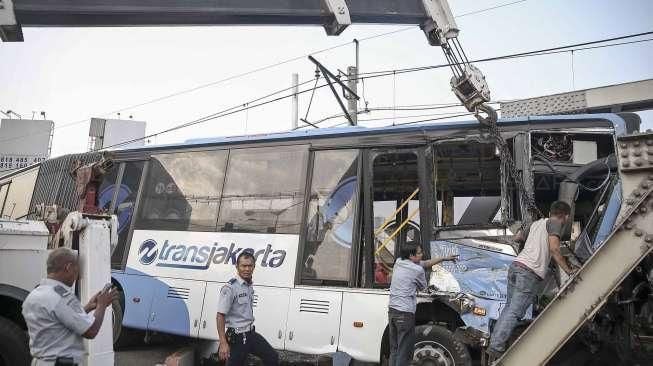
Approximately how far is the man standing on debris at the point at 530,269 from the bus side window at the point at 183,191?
4288 millimetres

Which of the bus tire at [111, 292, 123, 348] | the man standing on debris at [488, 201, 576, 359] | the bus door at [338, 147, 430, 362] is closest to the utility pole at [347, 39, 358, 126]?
the bus door at [338, 147, 430, 362]

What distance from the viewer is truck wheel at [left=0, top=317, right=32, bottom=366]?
15.7 ft

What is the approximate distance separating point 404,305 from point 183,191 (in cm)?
408

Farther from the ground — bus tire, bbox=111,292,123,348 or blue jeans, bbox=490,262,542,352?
blue jeans, bbox=490,262,542,352

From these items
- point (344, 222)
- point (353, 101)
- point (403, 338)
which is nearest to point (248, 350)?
point (403, 338)

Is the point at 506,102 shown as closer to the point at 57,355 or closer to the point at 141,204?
the point at 141,204

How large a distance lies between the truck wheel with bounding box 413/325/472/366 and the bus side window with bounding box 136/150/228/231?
339 cm

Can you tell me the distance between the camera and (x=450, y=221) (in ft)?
22.1

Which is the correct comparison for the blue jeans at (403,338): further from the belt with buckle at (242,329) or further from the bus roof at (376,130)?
the bus roof at (376,130)

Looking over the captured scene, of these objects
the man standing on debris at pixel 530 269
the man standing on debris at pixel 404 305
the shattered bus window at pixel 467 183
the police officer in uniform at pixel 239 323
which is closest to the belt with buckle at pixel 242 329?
the police officer in uniform at pixel 239 323

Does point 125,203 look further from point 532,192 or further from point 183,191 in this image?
Result: point 532,192

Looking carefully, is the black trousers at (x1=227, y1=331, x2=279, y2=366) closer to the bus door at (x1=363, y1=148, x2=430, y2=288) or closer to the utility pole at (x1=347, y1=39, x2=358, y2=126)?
the bus door at (x1=363, y1=148, x2=430, y2=288)

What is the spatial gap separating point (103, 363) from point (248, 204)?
11.6ft

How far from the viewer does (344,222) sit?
6949 mm
